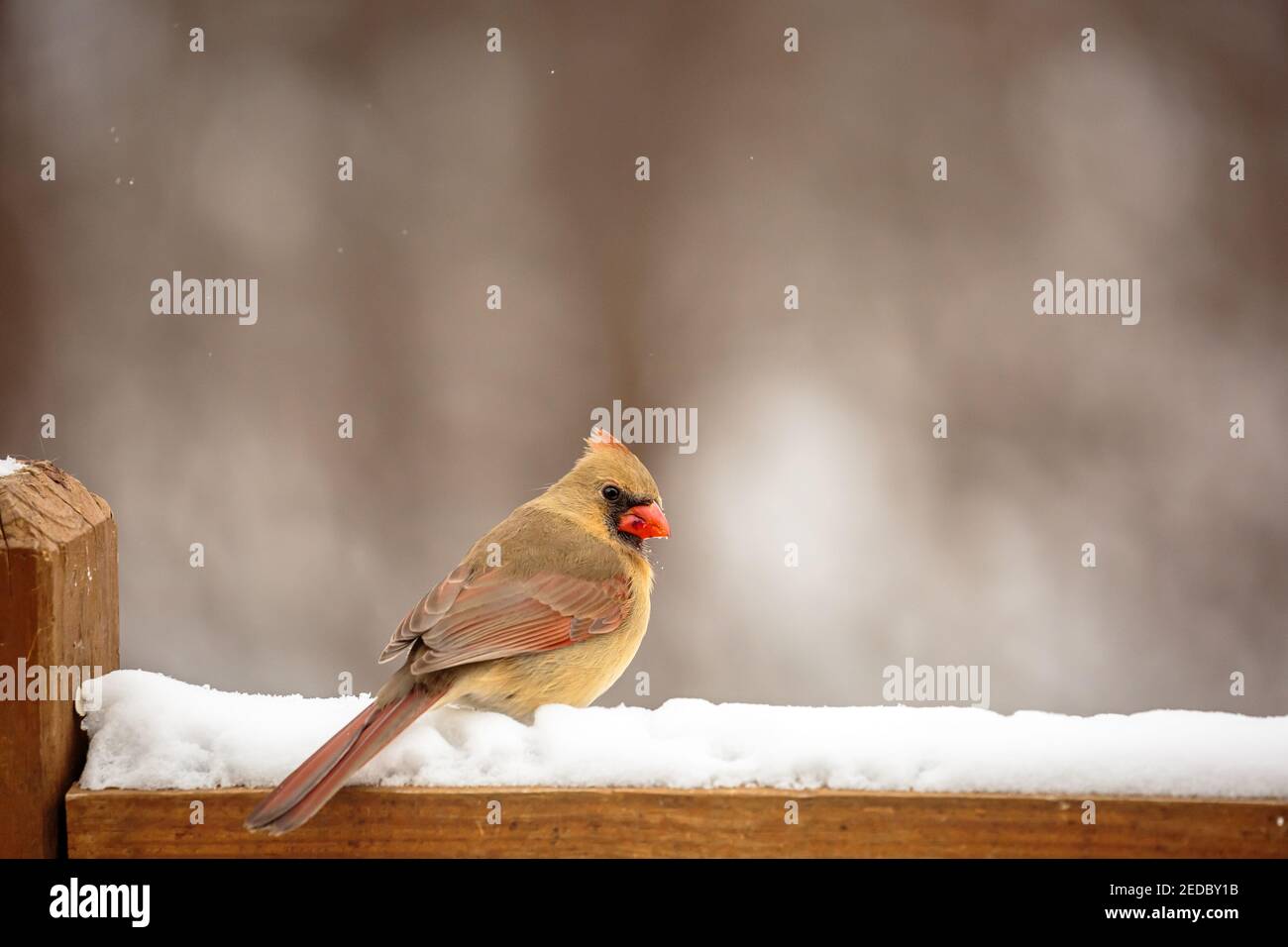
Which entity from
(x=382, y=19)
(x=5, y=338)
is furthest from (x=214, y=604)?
(x=382, y=19)

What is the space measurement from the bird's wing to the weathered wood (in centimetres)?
26

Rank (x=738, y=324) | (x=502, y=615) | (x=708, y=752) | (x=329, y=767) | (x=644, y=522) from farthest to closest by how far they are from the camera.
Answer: (x=738, y=324), (x=644, y=522), (x=502, y=615), (x=708, y=752), (x=329, y=767)

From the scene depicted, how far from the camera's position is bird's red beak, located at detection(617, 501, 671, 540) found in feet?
6.77

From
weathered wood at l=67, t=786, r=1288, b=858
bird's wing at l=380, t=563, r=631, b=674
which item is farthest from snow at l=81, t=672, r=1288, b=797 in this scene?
bird's wing at l=380, t=563, r=631, b=674

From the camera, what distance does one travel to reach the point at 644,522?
6.79 ft

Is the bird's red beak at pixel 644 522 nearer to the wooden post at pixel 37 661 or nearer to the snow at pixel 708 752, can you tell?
the snow at pixel 708 752

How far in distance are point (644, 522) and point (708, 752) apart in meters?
0.65

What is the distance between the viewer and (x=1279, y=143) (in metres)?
3.06

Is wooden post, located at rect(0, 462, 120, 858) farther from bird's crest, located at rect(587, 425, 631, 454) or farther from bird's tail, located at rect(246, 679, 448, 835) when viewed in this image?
bird's crest, located at rect(587, 425, 631, 454)

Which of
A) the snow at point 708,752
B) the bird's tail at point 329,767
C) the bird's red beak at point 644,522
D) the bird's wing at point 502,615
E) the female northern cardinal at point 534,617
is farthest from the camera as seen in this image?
the bird's red beak at point 644,522

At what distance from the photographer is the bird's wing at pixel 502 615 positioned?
166 centimetres

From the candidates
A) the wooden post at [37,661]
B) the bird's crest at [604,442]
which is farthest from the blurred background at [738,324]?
the wooden post at [37,661]

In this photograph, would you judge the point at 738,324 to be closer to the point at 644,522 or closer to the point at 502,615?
the point at 644,522

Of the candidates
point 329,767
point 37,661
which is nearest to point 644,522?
point 329,767
